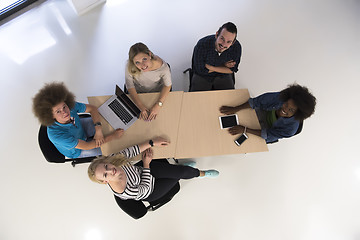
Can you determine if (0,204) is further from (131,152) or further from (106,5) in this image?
(106,5)

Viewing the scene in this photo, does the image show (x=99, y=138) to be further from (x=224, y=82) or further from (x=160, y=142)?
(x=224, y=82)

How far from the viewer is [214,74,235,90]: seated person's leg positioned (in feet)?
8.20

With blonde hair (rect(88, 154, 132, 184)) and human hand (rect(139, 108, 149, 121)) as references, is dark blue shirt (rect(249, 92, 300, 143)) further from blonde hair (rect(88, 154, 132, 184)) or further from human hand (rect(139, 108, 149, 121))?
blonde hair (rect(88, 154, 132, 184))

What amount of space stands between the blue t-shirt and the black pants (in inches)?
28.4

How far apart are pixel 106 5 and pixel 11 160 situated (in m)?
2.42

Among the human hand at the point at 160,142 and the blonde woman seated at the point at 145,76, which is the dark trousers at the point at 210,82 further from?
the human hand at the point at 160,142

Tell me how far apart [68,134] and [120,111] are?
0.47 metres

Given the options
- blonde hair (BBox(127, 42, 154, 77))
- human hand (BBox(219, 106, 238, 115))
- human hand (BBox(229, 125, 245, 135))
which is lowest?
human hand (BBox(229, 125, 245, 135))

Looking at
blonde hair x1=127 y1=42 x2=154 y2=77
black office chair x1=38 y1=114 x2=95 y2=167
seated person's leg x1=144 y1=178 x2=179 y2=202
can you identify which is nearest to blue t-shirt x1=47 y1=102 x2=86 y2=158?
black office chair x1=38 y1=114 x2=95 y2=167

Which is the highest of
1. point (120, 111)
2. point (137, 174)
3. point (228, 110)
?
point (120, 111)

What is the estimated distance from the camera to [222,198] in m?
2.64

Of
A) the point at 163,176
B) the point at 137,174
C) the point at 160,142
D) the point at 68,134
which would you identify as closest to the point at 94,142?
the point at 68,134

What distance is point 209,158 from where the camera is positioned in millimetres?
2742

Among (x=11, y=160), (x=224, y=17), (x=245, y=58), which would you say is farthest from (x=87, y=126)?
(x=224, y=17)
